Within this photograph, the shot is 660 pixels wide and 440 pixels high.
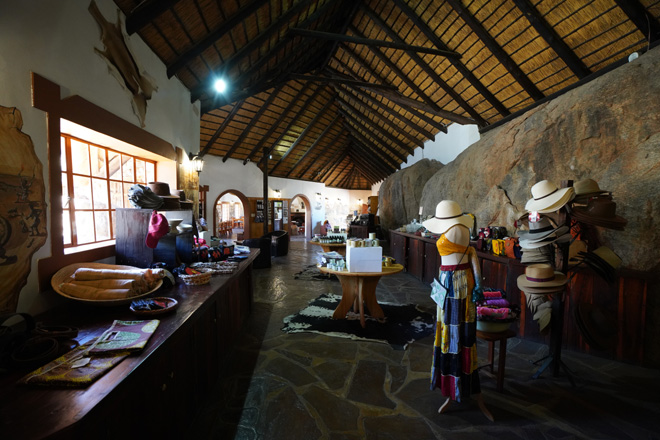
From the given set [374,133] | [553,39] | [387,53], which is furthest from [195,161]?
[374,133]

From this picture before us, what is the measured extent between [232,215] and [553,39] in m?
18.6

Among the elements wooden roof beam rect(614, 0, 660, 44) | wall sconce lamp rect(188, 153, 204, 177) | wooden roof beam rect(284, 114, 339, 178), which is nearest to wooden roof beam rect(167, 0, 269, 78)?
wall sconce lamp rect(188, 153, 204, 177)

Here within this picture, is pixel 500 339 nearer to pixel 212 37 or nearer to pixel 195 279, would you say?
pixel 195 279

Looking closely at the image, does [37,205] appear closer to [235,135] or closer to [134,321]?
[134,321]

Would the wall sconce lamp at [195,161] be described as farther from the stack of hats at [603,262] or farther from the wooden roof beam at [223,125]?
the stack of hats at [603,262]

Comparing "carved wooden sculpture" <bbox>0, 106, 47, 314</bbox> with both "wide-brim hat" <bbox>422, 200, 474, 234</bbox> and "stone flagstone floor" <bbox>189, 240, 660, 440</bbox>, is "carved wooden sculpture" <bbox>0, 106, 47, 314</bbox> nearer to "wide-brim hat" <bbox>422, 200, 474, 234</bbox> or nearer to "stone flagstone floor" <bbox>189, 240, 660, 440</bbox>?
"stone flagstone floor" <bbox>189, 240, 660, 440</bbox>

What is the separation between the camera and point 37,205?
2129 millimetres

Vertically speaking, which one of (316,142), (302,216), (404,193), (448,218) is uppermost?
(316,142)

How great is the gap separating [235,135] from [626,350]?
12153 millimetres

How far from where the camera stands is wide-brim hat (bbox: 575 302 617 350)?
2799mm

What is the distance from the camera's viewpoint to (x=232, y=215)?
19625 mm

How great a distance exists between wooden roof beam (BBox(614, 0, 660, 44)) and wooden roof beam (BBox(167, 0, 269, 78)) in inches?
211

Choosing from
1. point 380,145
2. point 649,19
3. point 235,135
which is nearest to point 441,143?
point 380,145

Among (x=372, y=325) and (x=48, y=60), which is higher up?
(x=48, y=60)
